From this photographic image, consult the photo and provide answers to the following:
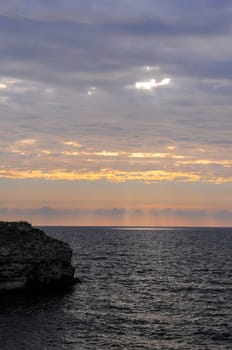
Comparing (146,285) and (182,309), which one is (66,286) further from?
(182,309)

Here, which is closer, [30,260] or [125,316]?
[125,316]

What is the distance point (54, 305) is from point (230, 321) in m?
22.4

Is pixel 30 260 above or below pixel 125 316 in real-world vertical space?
above

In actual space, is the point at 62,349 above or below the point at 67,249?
below

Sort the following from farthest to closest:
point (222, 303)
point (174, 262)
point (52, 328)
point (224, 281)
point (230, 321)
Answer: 1. point (174, 262)
2. point (224, 281)
3. point (222, 303)
4. point (230, 321)
5. point (52, 328)

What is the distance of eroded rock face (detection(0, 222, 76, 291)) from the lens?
223 feet

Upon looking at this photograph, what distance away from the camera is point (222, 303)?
211 ft

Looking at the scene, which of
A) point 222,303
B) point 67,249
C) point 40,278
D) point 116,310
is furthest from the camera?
point 67,249

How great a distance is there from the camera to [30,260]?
7031 cm

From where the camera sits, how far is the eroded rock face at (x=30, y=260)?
6794 centimetres

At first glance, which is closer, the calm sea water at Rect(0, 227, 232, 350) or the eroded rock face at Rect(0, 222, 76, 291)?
the calm sea water at Rect(0, 227, 232, 350)

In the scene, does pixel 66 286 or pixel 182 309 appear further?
pixel 66 286

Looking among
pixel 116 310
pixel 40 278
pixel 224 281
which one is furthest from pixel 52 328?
pixel 224 281

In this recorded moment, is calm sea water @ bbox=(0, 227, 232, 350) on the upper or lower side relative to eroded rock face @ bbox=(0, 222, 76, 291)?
lower
